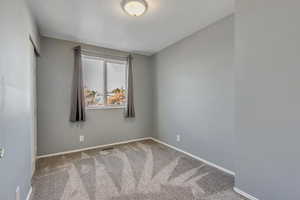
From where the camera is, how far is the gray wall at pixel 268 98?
139 centimetres

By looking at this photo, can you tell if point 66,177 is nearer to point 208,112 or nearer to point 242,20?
point 208,112

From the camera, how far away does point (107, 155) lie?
302 cm

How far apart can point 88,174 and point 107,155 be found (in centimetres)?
75

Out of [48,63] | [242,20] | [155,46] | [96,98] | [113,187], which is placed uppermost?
[155,46]

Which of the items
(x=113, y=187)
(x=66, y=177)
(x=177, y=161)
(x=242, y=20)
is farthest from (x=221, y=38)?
(x=66, y=177)

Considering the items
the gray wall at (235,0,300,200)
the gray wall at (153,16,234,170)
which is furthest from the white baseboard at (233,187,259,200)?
the gray wall at (153,16,234,170)

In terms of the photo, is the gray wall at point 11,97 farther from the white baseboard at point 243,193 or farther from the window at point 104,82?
the white baseboard at point 243,193

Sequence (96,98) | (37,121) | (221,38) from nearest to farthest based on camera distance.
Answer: (221,38), (37,121), (96,98)

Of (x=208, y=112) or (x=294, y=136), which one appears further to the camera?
(x=208, y=112)

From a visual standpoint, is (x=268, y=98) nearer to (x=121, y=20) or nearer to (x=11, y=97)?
(x=121, y=20)

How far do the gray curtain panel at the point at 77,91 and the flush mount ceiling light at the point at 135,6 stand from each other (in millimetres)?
1702

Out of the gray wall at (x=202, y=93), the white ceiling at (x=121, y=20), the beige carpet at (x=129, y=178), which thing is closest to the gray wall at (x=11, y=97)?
the beige carpet at (x=129, y=178)

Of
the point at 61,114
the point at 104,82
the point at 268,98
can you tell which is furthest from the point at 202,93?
the point at 61,114

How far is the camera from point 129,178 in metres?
2.17
